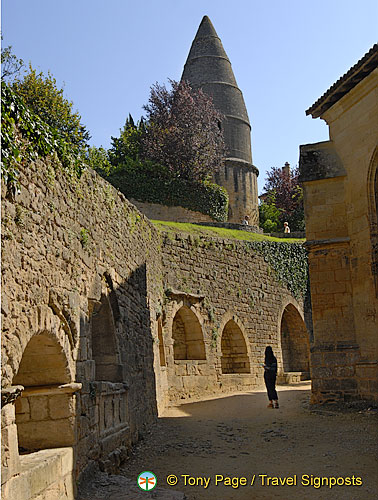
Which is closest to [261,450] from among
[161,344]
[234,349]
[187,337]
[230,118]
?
[161,344]

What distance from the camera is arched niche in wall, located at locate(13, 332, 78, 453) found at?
5.48 meters

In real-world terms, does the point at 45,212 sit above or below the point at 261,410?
above

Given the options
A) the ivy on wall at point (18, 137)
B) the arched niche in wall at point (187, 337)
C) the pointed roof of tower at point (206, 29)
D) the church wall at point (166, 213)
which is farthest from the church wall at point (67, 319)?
the pointed roof of tower at point (206, 29)

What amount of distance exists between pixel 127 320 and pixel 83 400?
2.99 metres

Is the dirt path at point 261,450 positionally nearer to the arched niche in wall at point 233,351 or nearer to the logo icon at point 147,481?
the logo icon at point 147,481

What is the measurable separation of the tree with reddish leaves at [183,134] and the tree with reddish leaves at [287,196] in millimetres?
5795

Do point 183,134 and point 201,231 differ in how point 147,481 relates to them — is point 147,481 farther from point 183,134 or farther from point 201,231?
point 183,134

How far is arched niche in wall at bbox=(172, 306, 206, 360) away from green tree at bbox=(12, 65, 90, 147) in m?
11.8

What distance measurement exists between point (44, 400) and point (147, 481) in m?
1.51

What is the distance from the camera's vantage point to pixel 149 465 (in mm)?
7250

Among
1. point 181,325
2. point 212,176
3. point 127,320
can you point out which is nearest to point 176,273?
point 181,325

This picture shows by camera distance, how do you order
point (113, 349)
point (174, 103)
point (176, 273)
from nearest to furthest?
point (113, 349)
point (176, 273)
point (174, 103)

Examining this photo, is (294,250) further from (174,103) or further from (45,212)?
(45,212)

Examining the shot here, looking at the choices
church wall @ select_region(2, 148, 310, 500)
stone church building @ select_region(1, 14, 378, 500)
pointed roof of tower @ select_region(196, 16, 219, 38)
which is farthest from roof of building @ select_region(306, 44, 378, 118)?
pointed roof of tower @ select_region(196, 16, 219, 38)
